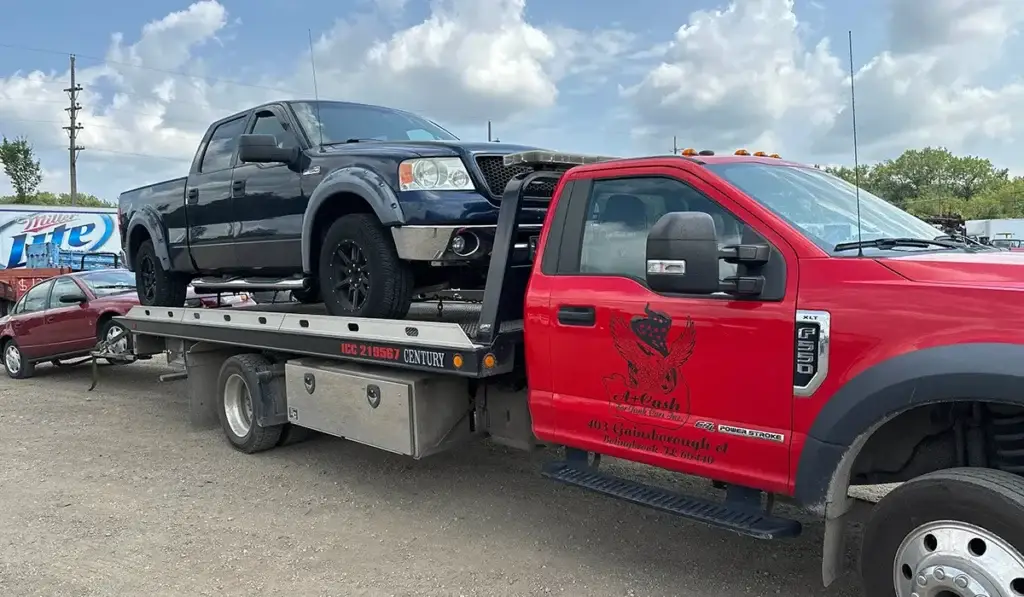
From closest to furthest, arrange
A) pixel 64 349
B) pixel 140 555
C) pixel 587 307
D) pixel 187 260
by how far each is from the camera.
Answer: pixel 587 307, pixel 140 555, pixel 187 260, pixel 64 349

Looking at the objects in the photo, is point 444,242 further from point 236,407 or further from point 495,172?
point 236,407

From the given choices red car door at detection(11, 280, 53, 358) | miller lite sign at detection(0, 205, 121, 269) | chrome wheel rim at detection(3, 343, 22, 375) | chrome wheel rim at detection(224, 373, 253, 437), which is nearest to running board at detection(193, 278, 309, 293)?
chrome wheel rim at detection(224, 373, 253, 437)

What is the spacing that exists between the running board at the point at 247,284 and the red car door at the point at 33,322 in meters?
5.17

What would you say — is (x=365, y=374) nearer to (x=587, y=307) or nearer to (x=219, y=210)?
(x=587, y=307)

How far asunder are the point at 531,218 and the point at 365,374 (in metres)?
1.52

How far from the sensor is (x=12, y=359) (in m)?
11.8

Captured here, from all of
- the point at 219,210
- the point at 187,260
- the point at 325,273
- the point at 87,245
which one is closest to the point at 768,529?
the point at 325,273

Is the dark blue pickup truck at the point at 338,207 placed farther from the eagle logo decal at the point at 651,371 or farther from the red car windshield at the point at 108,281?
the red car windshield at the point at 108,281

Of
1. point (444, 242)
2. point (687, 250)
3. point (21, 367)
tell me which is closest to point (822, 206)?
point (687, 250)

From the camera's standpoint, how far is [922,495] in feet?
9.15

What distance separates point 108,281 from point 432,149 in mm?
7769

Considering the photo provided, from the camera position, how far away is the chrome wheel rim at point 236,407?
6648 millimetres

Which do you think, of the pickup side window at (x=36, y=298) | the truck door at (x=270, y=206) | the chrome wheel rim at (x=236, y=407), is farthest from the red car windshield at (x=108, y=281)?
the truck door at (x=270, y=206)

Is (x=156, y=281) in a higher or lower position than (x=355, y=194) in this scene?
lower
